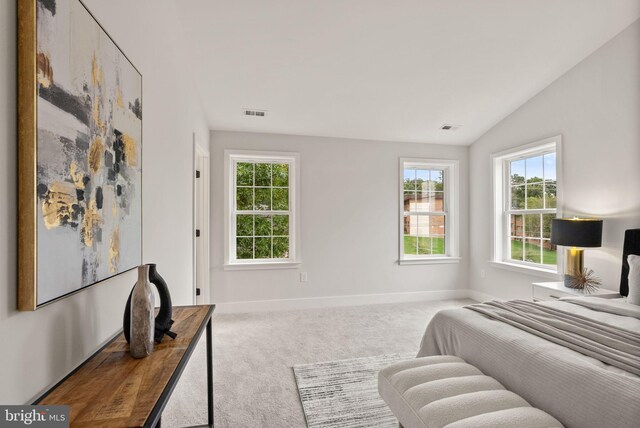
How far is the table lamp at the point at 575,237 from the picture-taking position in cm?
294

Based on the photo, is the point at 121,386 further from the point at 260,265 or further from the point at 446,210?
the point at 446,210

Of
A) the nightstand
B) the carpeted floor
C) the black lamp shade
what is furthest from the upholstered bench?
the black lamp shade

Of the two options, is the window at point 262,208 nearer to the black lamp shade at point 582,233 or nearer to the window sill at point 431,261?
the window sill at point 431,261

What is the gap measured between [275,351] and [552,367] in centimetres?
220

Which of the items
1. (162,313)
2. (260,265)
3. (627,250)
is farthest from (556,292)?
(162,313)

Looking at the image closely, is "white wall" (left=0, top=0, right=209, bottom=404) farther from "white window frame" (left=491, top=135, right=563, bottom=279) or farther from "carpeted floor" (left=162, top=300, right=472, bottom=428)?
"white window frame" (left=491, top=135, right=563, bottom=279)

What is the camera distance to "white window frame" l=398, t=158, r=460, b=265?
4.69m

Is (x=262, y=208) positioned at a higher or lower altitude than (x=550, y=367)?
higher

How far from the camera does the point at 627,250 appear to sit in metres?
2.82

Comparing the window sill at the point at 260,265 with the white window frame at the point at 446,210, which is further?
the white window frame at the point at 446,210

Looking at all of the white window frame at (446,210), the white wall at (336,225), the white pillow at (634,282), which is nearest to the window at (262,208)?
the white wall at (336,225)

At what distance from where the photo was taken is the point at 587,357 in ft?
4.70

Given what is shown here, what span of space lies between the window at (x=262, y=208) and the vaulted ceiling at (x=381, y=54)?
0.48 m

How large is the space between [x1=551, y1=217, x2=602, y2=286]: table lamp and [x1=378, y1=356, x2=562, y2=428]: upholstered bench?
2055 millimetres
